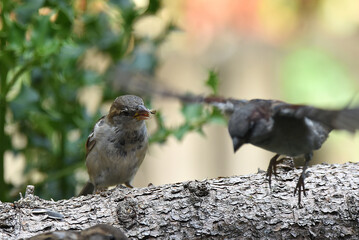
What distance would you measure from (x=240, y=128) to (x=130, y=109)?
1253 millimetres

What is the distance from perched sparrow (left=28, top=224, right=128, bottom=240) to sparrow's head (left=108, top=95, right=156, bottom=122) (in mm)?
1139

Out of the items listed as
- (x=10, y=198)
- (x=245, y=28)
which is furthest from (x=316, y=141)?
(x=245, y=28)

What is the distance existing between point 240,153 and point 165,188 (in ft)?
14.7

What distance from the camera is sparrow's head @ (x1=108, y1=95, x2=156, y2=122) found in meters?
4.17

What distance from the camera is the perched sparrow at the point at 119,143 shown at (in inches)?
166

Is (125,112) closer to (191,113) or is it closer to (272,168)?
(191,113)

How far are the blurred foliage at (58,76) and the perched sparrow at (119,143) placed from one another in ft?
1.37

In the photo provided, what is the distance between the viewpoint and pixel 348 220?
138 inches

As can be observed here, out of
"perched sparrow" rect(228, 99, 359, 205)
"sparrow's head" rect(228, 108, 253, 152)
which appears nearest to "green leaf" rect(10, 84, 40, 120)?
"perched sparrow" rect(228, 99, 359, 205)

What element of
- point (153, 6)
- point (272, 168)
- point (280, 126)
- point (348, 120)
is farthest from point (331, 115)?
point (153, 6)

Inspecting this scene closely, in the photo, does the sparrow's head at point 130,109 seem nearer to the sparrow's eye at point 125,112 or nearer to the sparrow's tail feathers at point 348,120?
the sparrow's eye at point 125,112

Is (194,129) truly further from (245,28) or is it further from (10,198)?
(245,28)

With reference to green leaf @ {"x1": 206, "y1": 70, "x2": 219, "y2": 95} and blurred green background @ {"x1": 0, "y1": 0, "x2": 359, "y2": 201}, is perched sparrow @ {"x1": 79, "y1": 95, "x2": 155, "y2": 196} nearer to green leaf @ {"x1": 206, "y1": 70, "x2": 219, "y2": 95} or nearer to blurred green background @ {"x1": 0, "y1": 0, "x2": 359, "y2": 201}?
blurred green background @ {"x1": 0, "y1": 0, "x2": 359, "y2": 201}

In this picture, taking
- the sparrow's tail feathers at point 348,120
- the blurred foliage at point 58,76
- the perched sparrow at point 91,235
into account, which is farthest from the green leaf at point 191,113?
the sparrow's tail feathers at point 348,120
